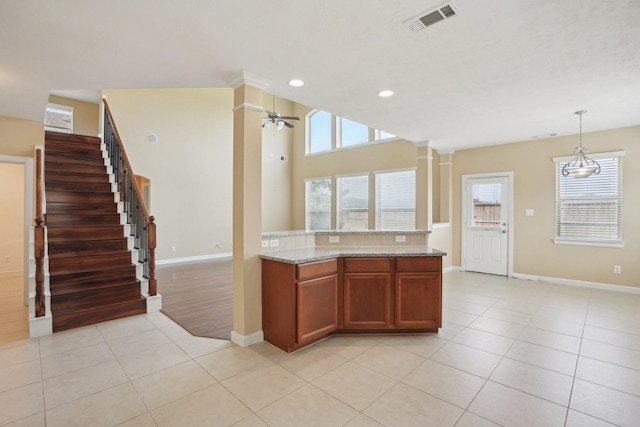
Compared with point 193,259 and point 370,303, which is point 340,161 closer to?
point 193,259

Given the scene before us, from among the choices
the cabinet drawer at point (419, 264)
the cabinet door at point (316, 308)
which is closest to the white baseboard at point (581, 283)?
the cabinet drawer at point (419, 264)

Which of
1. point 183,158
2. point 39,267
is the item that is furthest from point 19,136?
point 183,158

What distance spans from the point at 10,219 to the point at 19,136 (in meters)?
3.11

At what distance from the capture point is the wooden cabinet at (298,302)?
281cm

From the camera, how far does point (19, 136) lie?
4258 mm

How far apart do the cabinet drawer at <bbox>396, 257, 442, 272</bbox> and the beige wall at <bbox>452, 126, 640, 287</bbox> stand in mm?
3599

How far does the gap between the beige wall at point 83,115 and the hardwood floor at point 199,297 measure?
4005 millimetres

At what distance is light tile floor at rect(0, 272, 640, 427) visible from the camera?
6.49 ft

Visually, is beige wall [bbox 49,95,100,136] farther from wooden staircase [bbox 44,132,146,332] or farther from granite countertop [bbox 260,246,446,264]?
granite countertop [bbox 260,246,446,264]

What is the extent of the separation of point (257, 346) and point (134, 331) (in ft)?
4.74

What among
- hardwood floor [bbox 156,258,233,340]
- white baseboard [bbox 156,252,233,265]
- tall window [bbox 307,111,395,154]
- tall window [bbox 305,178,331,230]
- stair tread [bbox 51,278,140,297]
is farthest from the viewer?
tall window [bbox 305,178,331,230]

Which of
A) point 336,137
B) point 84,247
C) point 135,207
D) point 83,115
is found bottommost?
point 84,247

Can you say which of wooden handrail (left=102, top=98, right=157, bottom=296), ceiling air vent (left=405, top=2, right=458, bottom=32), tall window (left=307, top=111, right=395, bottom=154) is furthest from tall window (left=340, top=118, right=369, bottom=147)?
ceiling air vent (left=405, top=2, right=458, bottom=32)

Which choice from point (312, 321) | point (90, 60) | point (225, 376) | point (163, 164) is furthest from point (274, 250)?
point (163, 164)
